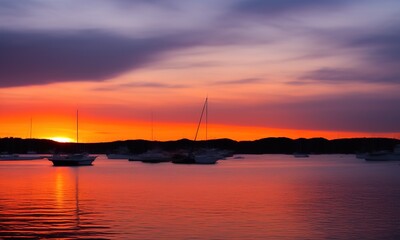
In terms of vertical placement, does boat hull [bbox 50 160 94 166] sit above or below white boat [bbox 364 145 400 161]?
below

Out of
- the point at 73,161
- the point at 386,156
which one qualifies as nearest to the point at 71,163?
the point at 73,161

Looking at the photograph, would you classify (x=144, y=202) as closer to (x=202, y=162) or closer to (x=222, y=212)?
(x=222, y=212)

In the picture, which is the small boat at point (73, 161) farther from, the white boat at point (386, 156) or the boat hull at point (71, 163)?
the white boat at point (386, 156)

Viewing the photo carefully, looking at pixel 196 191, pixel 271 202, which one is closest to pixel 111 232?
pixel 271 202

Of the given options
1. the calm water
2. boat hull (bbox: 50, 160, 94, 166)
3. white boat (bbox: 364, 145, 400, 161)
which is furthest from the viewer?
white boat (bbox: 364, 145, 400, 161)

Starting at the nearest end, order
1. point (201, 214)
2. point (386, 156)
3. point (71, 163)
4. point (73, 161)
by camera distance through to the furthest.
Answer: point (201, 214) → point (73, 161) → point (71, 163) → point (386, 156)

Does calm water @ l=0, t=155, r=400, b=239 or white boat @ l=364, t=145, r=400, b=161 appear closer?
calm water @ l=0, t=155, r=400, b=239

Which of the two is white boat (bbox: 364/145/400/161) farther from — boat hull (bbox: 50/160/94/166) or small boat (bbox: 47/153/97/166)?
boat hull (bbox: 50/160/94/166)

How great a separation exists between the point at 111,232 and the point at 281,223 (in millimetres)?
8659

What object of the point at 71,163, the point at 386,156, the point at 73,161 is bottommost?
the point at 71,163

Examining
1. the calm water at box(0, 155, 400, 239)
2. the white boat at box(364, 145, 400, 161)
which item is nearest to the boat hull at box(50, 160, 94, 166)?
→ the calm water at box(0, 155, 400, 239)

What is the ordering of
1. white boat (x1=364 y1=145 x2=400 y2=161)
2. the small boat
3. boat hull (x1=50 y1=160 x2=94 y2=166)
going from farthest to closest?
white boat (x1=364 y1=145 x2=400 y2=161)
boat hull (x1=50 y1=160 x2=94 y2=166)
the small boat

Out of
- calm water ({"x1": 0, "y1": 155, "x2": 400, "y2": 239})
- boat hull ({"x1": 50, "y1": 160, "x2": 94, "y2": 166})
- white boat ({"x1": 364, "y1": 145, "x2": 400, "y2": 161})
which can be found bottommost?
calm water ({"x1": 0, "y1": 155, "x2": 400, "y2": 239})

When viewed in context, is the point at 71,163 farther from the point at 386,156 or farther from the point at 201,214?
the point at 201,214
